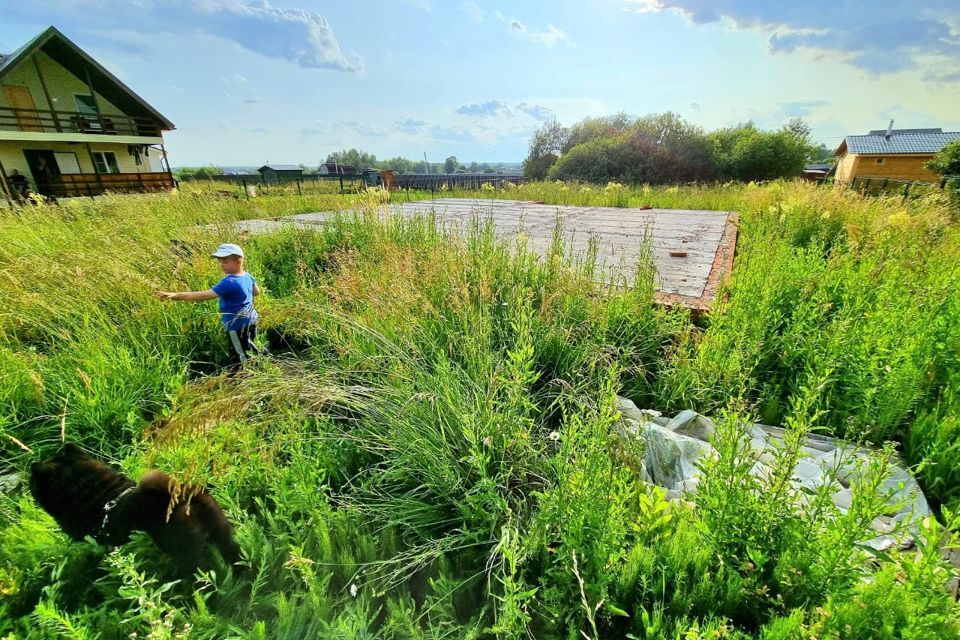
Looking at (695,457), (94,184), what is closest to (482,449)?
(695,457)

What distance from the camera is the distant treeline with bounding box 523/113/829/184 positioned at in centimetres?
2738

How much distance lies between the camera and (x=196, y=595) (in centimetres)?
110

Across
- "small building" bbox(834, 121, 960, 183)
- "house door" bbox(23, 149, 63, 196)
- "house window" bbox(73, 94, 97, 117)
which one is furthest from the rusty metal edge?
"small building" bbox(834, 121, 960, 183)

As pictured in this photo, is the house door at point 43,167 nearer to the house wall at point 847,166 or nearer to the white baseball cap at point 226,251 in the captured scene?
the white baseball cap at point 226,251

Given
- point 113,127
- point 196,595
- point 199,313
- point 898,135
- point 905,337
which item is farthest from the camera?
point 898,135

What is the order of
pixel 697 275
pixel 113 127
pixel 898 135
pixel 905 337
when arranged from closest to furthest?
pixel 905 337, pixel 697 275, pixel 113 127, pixel 898 135

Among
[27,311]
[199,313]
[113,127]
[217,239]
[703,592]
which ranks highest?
[113,127]

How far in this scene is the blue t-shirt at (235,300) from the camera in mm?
2734

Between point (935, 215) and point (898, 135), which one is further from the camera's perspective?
point (898, 135)

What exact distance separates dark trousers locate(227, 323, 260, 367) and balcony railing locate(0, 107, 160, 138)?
2289cm

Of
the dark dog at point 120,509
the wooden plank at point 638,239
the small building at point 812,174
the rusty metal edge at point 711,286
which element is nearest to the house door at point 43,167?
the wooden plank at point 638,239

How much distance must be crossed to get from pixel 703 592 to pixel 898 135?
51.4 metres

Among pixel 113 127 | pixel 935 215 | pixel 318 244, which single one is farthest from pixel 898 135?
pixel 113 127

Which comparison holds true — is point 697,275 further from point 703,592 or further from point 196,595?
point 196,595
